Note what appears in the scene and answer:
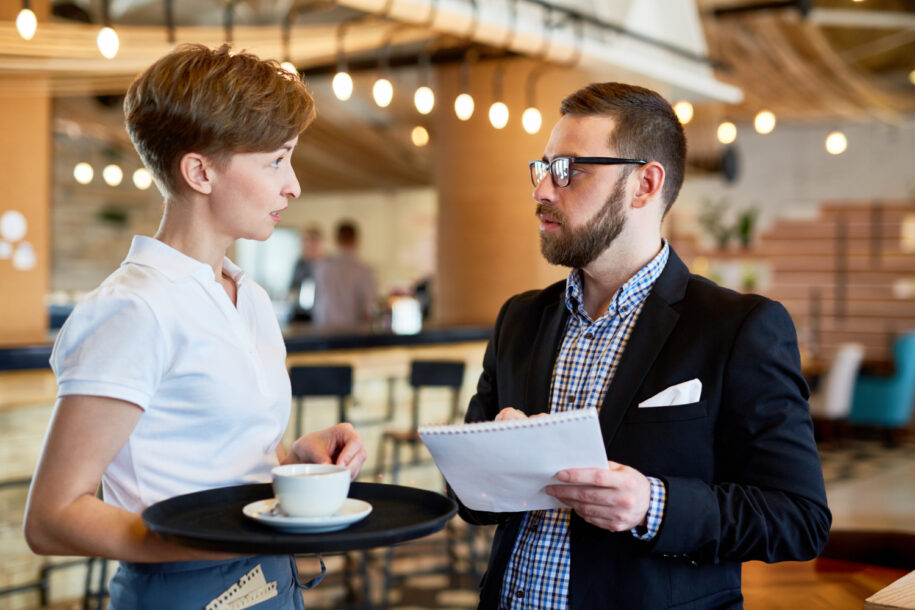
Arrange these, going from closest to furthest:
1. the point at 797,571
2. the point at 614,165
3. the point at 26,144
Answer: the point at 614,165, the point at 797,571, the point at 26,144

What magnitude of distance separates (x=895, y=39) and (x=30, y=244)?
7735mm

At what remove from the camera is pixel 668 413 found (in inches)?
57.6

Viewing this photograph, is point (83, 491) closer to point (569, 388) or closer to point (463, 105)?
point (569, 388)

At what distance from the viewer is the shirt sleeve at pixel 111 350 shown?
1.14 m

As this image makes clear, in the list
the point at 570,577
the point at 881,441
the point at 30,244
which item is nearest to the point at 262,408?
the point at 570,577

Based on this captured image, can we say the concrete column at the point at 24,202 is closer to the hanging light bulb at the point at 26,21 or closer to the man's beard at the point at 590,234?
the hanging light bulb at the point at 26,21

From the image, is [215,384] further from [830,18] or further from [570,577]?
[830,18]

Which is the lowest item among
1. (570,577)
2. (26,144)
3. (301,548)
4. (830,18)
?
(570,577)

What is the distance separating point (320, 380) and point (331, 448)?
2.69 metres

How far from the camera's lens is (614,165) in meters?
1.65

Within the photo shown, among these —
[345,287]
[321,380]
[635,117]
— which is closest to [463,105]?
[321,380]

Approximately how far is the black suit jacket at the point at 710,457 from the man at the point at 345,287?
583cm

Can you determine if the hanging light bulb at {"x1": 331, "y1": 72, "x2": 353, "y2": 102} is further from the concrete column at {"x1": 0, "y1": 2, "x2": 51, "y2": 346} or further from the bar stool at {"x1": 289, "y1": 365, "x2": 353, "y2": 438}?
the concrete column at {"x1": 0, "y1": 2, "x2": 51, "y2": 346}

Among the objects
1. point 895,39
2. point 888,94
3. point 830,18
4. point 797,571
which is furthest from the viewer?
point 888,94
